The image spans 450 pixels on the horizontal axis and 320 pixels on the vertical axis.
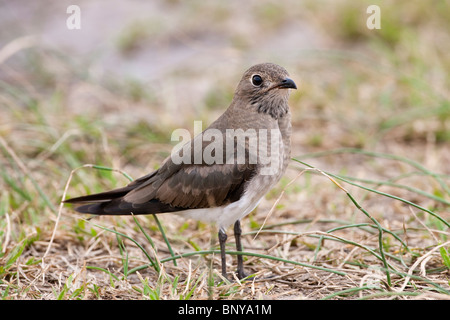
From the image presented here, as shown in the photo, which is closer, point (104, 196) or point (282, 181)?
point (104, 196)

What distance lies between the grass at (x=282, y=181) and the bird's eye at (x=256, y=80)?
1.94 feet

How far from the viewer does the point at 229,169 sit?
3.45 m

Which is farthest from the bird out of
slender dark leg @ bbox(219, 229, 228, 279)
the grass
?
the grass

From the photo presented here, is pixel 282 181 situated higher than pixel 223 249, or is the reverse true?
pixel 282 181

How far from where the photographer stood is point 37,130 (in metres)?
5.30

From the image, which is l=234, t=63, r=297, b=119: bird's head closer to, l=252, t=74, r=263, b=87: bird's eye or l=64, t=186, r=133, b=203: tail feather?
l=252, t=74, r=263, b=87: bird's eye

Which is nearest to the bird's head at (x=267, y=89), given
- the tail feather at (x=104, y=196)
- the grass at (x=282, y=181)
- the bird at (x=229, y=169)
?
the bird at (x=229, y=169)

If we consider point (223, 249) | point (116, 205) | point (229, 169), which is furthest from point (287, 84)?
point (116, 205)

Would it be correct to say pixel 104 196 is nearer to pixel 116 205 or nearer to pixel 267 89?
pixel 116 205

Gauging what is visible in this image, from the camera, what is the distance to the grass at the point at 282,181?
11.0ft

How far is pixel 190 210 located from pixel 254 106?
28.3 inches

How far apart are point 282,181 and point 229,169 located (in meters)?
1.62

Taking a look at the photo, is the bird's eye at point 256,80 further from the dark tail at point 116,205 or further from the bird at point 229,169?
the dark tail at point 116,205
